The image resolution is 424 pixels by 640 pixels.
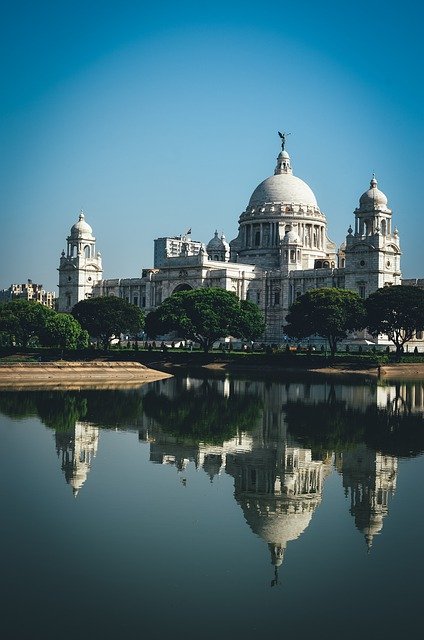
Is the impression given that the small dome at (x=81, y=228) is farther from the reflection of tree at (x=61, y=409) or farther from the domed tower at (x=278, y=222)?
the reflection of tree at (x=61, y=409)

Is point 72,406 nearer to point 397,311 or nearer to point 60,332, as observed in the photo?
point 60,332

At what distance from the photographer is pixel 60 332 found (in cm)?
8619

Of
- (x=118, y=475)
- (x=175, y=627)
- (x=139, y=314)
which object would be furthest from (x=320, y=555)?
(x=139, y=314)

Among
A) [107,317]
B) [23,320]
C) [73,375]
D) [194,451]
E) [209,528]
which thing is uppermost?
[107,317]

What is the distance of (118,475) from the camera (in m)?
30.4

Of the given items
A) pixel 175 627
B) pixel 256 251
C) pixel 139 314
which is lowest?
pixel 175 627

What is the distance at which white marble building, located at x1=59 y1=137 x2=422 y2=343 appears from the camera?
120312 millimetres

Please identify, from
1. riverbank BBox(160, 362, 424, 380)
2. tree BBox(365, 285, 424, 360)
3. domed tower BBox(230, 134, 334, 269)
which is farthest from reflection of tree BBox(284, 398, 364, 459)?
domed tower BBox(230, 134, 334, 269)

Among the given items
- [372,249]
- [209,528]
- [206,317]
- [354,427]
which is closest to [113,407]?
[354,427]

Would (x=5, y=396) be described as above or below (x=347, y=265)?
below

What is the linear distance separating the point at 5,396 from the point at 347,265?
233 ft

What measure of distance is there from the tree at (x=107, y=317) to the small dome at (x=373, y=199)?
33.9 m

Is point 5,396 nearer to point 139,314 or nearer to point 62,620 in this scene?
point 62,620

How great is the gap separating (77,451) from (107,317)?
69.1m
